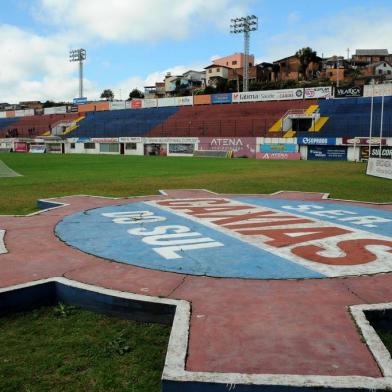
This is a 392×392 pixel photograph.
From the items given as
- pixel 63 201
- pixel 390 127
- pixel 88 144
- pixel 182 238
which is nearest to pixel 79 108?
pixel 88 144

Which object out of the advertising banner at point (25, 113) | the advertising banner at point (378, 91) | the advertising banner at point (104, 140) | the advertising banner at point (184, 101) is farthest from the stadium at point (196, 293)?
the advertising banner at point (25, 113)

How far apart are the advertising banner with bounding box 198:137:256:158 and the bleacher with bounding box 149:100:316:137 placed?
7.99 ft

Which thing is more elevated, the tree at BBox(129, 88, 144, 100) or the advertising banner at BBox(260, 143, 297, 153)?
the tree at BBox(129, 88, 144, 100)

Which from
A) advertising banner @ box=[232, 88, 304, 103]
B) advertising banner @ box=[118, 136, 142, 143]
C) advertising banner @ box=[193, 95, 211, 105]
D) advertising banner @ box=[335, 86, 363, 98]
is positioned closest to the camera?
advertising banner @ box=[335, 86, 363, 98]

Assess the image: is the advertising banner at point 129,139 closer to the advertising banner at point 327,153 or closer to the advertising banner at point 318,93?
the advertising banner at point 318,93

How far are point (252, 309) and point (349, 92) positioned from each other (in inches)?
2256

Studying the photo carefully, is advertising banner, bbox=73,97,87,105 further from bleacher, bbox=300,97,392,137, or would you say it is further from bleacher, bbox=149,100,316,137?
bleacher, bbox=300,97,392,137

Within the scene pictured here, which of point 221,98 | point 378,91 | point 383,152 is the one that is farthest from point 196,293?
point 221,98

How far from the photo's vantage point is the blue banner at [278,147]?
5431 centimetres

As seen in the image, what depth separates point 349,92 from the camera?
56875 millimetres

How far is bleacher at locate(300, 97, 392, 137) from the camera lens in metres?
51.2

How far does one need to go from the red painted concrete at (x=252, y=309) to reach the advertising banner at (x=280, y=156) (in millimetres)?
48329

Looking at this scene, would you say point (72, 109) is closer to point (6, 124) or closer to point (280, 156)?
point (6, 124)

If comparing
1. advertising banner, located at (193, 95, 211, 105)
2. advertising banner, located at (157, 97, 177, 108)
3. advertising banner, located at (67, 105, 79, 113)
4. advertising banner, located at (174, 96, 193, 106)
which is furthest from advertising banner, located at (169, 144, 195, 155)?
advertising banner, located at (67, 105, 79, 113)
